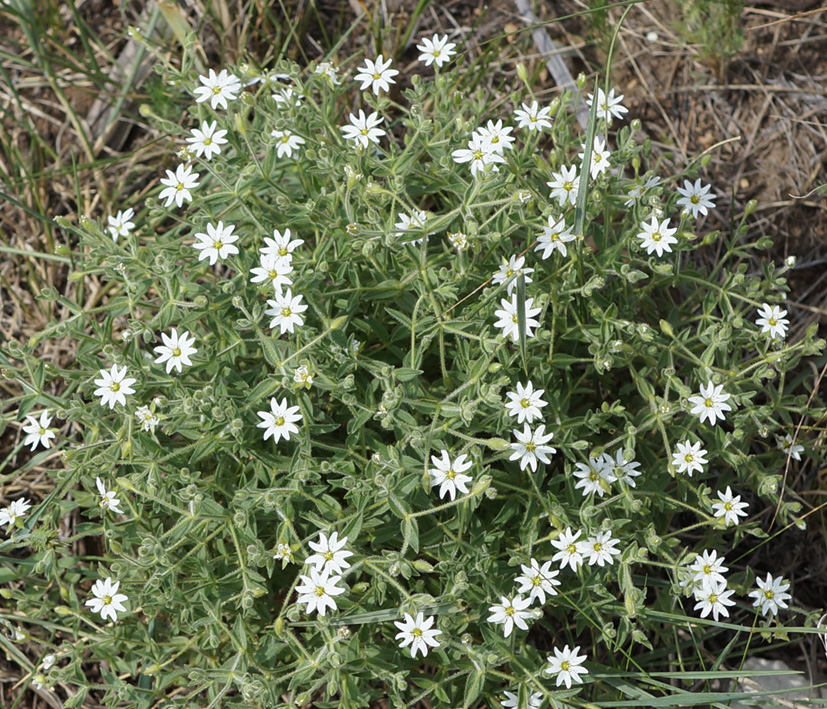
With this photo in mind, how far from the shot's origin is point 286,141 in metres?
4.57

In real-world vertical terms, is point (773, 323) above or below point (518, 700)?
above

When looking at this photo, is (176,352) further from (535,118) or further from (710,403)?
(710,403)

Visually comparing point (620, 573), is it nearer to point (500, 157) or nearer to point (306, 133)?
point (500, 157)

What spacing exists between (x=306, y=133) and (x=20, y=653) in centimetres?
357

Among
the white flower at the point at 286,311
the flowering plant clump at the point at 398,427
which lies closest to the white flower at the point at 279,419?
the flowering plant clump at the point at 398,427

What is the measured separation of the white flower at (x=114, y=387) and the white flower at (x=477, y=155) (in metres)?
2.03

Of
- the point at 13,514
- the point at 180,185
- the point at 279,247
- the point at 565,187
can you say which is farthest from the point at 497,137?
the point at 13,514

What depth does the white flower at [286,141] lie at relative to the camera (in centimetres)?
452

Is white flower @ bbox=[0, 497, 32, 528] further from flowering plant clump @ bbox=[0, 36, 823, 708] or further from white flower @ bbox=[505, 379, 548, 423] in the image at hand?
white flower @ bbox=[505, 379, 548, 423]

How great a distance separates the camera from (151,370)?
4.27 m

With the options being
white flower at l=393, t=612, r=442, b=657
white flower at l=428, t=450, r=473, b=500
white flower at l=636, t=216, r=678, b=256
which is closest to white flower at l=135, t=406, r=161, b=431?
white flower at l=428, t=450, r=473, b=500

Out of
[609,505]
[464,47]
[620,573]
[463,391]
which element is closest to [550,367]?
[463,391]

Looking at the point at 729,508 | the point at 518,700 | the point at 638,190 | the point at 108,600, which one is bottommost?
the point at 518,700

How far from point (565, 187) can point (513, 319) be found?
2.80 feet
